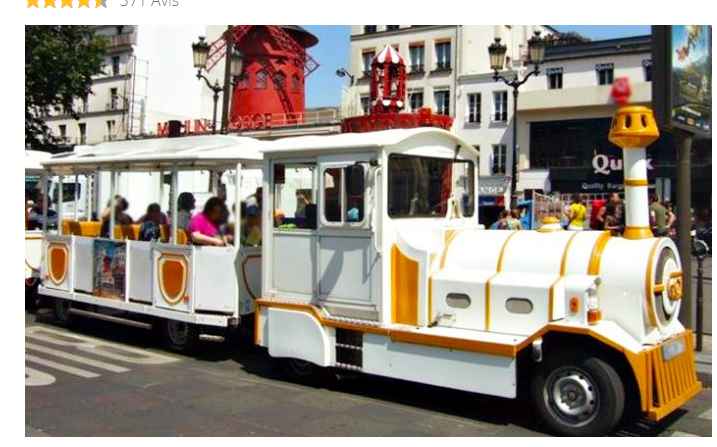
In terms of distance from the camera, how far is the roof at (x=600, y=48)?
33969mm

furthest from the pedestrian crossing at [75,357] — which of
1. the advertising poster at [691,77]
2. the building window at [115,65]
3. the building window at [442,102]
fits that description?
the building window at [115,65]

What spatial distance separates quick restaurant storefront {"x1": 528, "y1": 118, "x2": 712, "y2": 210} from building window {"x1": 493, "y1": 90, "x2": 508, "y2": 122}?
1.76m

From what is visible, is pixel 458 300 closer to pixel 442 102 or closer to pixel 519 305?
pixel 519 305

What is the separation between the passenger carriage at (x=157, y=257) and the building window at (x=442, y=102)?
32.3 m

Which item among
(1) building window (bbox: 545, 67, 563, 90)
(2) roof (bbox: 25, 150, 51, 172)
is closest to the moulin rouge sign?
(1) building window (bbox: 545, 67, 563, 90)

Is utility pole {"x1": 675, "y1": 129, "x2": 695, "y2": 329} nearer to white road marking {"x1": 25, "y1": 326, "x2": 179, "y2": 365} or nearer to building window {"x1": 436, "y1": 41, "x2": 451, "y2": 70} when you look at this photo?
white road marking {"x1": 25, "y1": 326, "x2": 179, "y2": 365}

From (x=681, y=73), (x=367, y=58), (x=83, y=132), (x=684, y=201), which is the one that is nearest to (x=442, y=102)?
(x=367, y=58)

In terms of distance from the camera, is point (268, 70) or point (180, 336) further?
point (268, 70)

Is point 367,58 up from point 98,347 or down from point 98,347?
up

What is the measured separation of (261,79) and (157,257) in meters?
33.5

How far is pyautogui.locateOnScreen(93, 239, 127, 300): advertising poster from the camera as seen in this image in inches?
392

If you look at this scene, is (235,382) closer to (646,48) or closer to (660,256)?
(660,256)

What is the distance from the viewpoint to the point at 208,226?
350 inches

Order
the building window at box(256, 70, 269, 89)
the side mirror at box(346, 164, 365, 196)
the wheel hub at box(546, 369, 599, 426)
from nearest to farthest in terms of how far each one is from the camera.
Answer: the wheel hub at box(546, 369, 599, 426)
the side mirror at box(346, 164, 365, 196)
the building window at box(256, 70, 269, 89)
